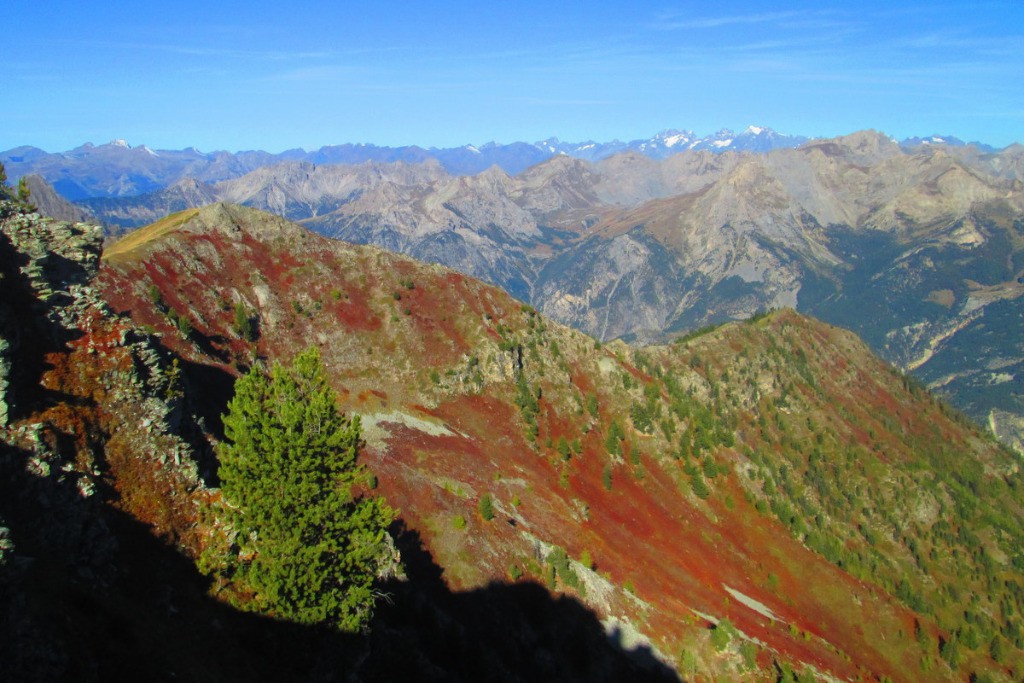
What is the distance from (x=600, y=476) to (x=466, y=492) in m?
41.0

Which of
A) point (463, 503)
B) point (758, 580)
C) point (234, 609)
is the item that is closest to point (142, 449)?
point (234, 609)

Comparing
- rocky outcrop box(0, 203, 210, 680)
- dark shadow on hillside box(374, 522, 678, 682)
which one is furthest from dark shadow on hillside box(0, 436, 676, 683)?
dark shadow on hillside box(374, 522, 678, 682)

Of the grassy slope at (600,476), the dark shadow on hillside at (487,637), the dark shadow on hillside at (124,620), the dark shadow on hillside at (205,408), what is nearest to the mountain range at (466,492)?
the dark shadow on hillside at (124,620)

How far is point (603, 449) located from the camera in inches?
4577

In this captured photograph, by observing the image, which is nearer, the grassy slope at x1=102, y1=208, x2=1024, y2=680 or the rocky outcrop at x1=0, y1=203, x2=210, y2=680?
the rocky outcrop at x1=0, y1=203, x2=210, y2=680

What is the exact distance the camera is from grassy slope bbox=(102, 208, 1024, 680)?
74500 millimetres

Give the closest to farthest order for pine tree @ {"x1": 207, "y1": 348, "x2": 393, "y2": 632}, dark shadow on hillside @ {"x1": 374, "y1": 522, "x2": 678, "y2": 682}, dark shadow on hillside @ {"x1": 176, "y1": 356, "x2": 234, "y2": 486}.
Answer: pine tree @ {"x1": 207, "y1": 348, "x2": 393, "y2": 632}, dark shadow on hillside @ {"x1": 176, "y1": 356, "x2": 234, "y2": 486}, dark shadow on hillside @ {"x1": 374, "y1": 522, "x2": 678, "y2": 682}

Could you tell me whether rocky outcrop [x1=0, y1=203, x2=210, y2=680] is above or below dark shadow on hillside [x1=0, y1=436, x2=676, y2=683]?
above

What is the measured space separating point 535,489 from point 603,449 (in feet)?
107

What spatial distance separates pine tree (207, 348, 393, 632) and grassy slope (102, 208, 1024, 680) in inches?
1137

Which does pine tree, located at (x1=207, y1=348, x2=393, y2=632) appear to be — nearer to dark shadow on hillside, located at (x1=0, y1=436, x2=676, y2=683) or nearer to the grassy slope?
dark shadow on hillside, located at (x1=0, y1=436, x2=676, y2=683)

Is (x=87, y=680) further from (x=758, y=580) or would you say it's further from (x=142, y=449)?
(x=758, y=580)

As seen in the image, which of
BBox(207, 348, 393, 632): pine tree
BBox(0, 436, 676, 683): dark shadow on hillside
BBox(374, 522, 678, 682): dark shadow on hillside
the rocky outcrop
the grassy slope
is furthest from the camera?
the grassy slope

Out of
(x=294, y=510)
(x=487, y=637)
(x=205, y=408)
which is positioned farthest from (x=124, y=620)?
(x=205, y=408)
